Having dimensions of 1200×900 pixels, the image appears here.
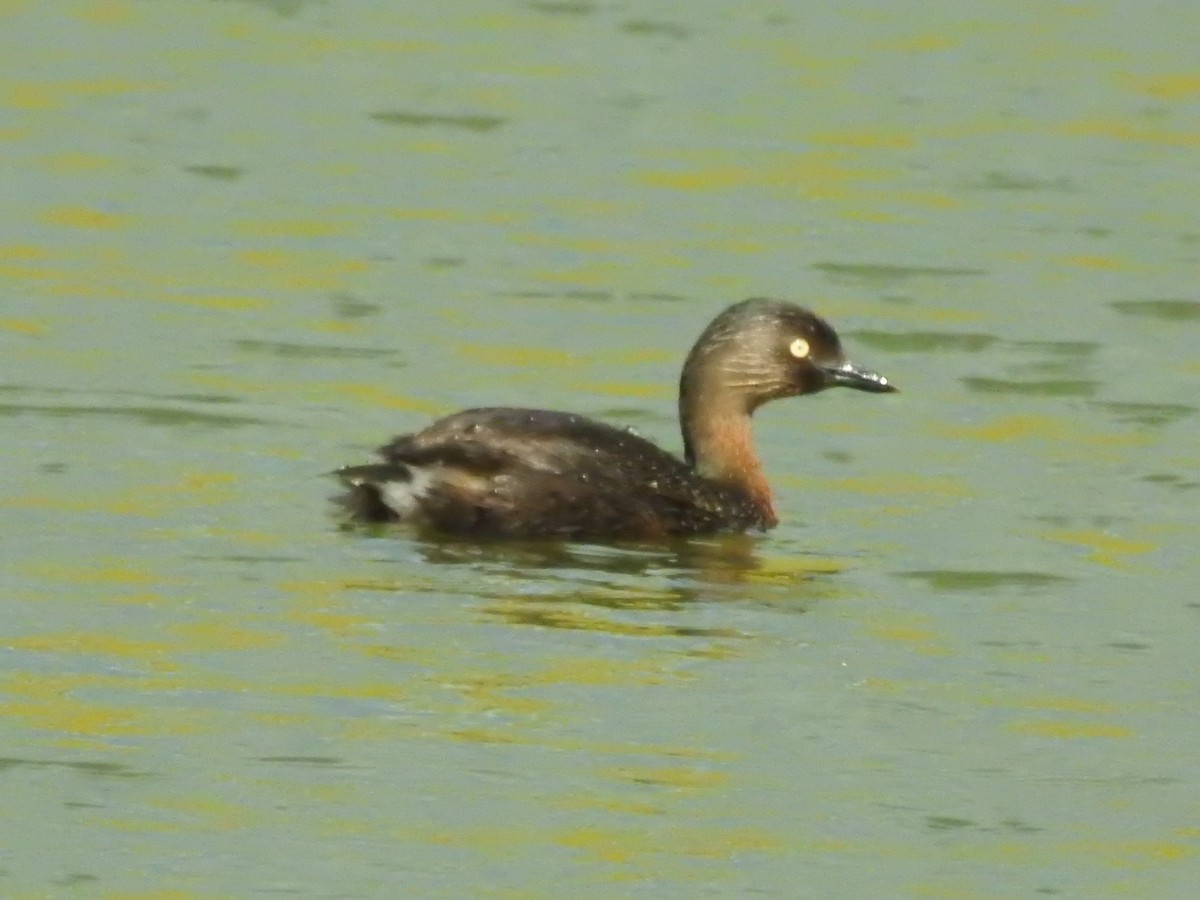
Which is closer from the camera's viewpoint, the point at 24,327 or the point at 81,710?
the point at 81,710

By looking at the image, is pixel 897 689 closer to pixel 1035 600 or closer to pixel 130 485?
pixel 1035 600

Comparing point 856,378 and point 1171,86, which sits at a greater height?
point 1171,86

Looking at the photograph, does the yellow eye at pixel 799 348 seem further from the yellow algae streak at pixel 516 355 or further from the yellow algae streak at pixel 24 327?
the yellow algae streak at pixel 24 327

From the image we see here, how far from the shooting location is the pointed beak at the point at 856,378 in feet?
43.9

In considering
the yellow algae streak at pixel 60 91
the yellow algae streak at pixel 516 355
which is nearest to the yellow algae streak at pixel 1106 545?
the yellow algae streak at pixel 516 355

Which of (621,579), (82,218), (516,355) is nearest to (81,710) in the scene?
(621,579)

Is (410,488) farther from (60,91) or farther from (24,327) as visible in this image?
(60,91)

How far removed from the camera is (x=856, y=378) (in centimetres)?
1341

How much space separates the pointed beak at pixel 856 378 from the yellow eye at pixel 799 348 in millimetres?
88

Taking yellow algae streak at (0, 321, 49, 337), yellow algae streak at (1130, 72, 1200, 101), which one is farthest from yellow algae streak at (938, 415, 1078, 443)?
yellow algae streak at (1130, 72, 1200, 101)

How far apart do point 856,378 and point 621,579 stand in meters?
2.10

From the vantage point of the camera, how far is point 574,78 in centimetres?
2056

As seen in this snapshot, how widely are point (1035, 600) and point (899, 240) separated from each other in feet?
19.8

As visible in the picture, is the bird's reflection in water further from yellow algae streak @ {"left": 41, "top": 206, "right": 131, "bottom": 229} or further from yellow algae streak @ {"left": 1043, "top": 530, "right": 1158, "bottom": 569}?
yellow algae streak @ {"left": 41, "top": 206, "right": 131, "bottom": 229}
